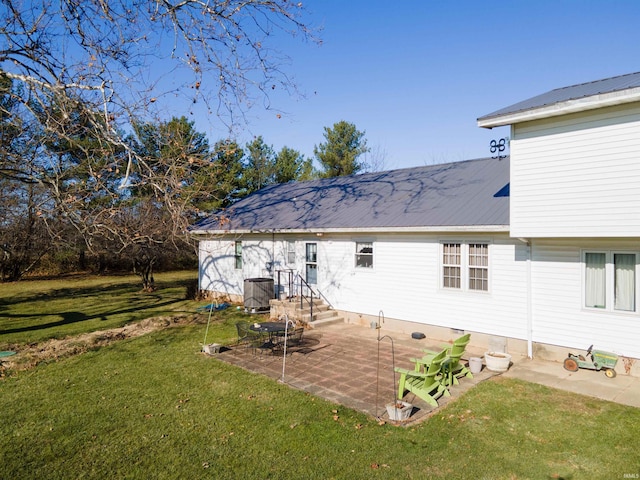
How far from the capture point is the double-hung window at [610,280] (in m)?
8.69

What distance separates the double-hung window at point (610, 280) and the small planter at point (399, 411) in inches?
210

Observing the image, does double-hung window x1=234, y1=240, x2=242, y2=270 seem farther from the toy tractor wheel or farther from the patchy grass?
the toy tractor wheel

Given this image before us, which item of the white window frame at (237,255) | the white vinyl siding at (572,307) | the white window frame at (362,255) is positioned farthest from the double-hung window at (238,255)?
the white vinyl siding at (572,307)

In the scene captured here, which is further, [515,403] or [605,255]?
[605,255]

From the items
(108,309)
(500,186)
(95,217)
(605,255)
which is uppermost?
(500,186)

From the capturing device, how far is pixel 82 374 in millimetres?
9031

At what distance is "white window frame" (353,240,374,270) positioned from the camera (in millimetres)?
13562

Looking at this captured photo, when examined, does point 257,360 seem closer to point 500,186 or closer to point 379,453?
point 379,453

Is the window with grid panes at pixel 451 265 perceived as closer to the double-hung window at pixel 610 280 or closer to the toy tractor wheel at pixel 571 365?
the double-hung window at pixel 610 280

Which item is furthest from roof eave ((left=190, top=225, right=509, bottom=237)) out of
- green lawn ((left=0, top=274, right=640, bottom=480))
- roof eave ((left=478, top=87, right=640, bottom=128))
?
green lawn ((left=0, top=274, right=640, bottom=480))

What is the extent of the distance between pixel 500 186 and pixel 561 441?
791 centimetres

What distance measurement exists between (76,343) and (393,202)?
10699mm

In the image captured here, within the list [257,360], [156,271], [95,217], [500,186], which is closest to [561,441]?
[257,360]

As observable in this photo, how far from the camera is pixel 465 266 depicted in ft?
36.8
